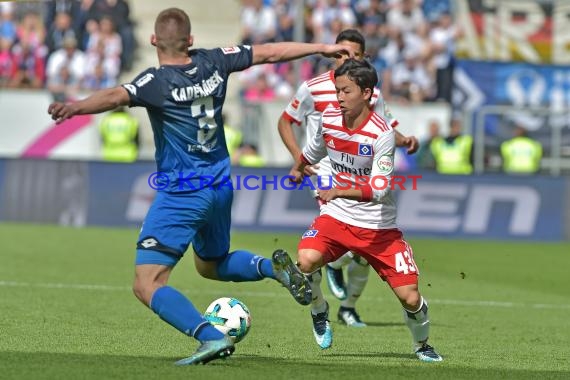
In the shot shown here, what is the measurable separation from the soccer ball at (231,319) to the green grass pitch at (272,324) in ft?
0.56

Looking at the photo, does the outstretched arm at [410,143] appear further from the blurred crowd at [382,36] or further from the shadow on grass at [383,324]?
the blurred crowd at [382,36]

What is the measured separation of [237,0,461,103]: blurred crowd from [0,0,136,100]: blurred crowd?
Answer: 249cm

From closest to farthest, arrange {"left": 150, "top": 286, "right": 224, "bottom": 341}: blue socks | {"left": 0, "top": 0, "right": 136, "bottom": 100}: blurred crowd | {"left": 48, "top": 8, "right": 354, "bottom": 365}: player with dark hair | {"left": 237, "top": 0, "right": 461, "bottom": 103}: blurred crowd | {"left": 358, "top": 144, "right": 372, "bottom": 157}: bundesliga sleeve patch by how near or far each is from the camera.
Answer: {"left": 150, "top": 286, "right": 224, "bottom": 341}: blue socks, {"left": 48, "top": 8, "right": 354, "bottom": 365}: player with dark hair, {"left": 358, "top": 144, "right": 372, "bottom": 157}: bundesliga sleeve patch, {"left": 0, "top": 0, "right": 136, "bottom": 100}: blurred crowd, {"left": 237, "top": 0, "right": 461, "bottom": 103}: blurred crowd

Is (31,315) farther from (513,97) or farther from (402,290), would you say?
(513,97)

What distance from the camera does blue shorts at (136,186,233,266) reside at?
7.33 m

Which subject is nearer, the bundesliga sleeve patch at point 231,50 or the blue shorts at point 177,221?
the blue shorts at point 177,221

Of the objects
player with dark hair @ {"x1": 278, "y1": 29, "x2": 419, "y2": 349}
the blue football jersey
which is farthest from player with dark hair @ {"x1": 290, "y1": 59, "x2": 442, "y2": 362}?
player with dark hair @ {"x1": 278, "y1": 29, "x2": 419, "y2": 349}

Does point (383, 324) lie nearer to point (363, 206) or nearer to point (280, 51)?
point (363, 206)

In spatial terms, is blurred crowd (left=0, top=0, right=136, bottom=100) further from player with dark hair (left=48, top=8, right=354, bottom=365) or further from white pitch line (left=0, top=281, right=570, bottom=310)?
player with dark hair (left=48, top=8, right=354, bottom=365)

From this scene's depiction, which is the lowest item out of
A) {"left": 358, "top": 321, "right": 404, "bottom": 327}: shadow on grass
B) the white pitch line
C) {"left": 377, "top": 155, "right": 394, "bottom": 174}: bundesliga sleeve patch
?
the white pitch line

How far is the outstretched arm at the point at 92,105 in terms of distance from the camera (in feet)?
22.3

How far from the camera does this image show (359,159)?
26.8ft

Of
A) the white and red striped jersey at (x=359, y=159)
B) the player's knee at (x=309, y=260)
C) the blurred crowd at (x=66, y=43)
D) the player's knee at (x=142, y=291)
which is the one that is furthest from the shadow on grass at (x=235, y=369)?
the blurred crowd at (x=66, y=43)

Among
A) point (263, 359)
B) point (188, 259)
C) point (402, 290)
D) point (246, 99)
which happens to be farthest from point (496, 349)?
point (246, 99)
